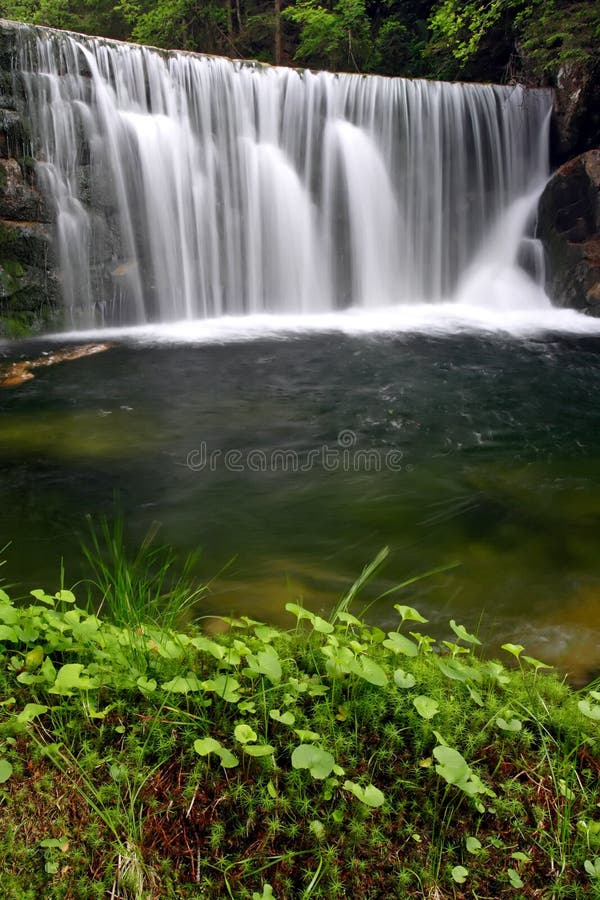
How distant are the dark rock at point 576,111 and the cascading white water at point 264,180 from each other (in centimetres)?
35

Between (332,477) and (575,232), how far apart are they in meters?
10.1

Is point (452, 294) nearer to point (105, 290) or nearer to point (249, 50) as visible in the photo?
point (105, 290)

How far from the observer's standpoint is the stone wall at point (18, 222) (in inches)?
392

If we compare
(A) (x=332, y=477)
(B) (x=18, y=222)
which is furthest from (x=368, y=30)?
(A) (x=332, y=477)

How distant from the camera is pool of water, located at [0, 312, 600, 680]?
3.71 metres

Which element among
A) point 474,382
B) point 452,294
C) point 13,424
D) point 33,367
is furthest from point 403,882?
point 452,294

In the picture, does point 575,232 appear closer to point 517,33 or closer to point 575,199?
point 575,199

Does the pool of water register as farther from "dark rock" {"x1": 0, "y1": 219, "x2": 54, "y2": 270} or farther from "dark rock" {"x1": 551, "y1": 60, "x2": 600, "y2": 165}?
"dark rock" {"x1": 551, "y1": 60, "x2": 600, "y2": 165}

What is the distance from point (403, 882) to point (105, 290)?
11091 mm

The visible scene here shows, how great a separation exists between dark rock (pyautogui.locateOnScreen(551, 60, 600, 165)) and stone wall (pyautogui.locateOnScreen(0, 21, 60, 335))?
35.0 ft

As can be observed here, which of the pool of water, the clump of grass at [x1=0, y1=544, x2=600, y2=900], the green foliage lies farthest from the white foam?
the clump of grass at [x1=0, y1=544, x2=600, y2=900]

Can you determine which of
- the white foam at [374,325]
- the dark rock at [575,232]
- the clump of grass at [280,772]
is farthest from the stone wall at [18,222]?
the dark rock at [575,232]

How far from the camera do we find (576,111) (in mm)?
13031

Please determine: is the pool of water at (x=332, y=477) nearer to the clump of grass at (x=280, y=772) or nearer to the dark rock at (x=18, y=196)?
the clump of grass at (x=280, y=772)
